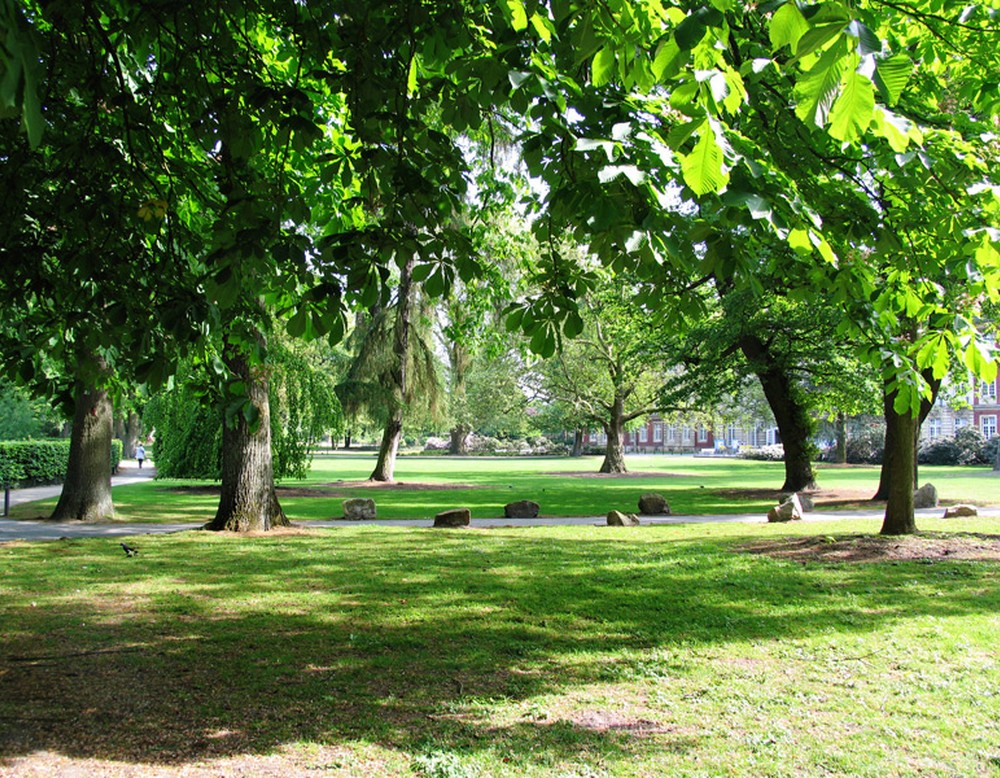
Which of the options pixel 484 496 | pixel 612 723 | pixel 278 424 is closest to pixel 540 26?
pixel 612 723

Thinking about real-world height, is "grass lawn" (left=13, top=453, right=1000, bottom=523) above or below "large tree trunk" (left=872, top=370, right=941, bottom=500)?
below

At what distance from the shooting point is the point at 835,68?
1.79m

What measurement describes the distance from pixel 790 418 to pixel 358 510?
503 inches

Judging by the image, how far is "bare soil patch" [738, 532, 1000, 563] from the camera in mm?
9508

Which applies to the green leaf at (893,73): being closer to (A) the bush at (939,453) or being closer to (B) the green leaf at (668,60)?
(B) the green leaf at (668,60)

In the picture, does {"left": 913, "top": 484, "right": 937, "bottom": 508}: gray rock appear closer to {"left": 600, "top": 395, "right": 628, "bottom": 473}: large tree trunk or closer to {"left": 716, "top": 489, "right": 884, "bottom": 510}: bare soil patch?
{"left": 716, "top": 489, "right": 884, "bottom": 510}: bare soil patch

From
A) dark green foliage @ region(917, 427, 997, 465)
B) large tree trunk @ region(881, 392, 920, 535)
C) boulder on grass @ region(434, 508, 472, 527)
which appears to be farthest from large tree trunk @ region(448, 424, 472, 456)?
Answer: large tree trunk @ region(881, 392, 920, 535)

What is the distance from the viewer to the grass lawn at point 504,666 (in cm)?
394

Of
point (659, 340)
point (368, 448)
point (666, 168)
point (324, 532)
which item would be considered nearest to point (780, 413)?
point (659, 340)

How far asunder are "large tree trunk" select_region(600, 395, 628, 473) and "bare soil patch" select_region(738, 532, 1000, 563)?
2703cm

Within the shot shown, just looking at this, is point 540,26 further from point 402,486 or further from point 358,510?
point 402,486

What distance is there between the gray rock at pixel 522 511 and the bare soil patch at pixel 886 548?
6478 mm

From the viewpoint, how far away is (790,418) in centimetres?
2233

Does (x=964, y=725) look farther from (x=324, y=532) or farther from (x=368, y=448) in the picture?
(x=368, y=448)
